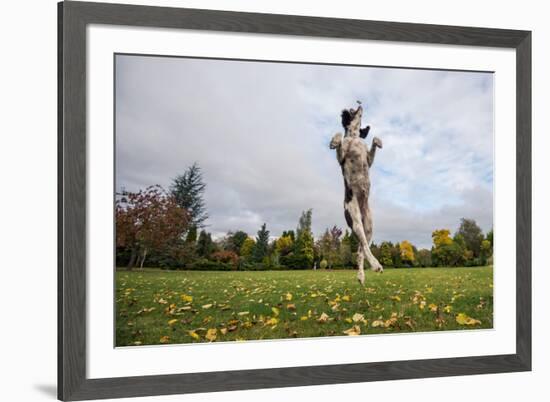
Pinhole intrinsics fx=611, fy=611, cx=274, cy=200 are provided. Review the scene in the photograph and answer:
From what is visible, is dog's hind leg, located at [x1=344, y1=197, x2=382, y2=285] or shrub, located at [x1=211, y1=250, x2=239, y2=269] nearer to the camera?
shrub, located at [x1=211, y1=250, x2=239, y2=269]

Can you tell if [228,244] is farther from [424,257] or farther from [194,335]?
[424,257]

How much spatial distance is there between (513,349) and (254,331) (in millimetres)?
2374

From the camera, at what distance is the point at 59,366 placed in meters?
4.52

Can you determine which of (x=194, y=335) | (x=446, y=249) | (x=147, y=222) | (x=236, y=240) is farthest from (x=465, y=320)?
(x=147, y=222)

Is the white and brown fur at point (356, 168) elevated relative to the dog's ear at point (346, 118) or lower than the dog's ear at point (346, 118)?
lower

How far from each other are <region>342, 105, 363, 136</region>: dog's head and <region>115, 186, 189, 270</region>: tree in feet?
5.27

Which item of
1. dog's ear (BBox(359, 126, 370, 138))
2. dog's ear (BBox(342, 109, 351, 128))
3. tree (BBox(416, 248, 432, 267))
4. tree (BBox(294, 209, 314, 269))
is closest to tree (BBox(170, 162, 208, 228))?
tree (BBox(294, 209, 314, 269))

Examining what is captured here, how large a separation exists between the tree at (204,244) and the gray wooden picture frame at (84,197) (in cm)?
94

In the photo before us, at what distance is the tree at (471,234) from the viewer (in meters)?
5.54

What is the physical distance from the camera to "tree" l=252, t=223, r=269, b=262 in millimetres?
5148

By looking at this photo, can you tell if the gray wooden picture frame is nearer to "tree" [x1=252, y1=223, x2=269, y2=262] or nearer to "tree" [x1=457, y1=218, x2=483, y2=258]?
"tree" [x1=457, y1=218, x2=483, y2=258]

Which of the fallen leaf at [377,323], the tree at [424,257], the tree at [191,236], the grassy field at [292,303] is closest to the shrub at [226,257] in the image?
the grassy field at [292,303]

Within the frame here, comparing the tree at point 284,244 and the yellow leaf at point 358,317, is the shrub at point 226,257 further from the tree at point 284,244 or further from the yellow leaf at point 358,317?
the yellow leaf at point 358,317


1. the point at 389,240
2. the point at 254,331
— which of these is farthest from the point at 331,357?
the point at 389,240
